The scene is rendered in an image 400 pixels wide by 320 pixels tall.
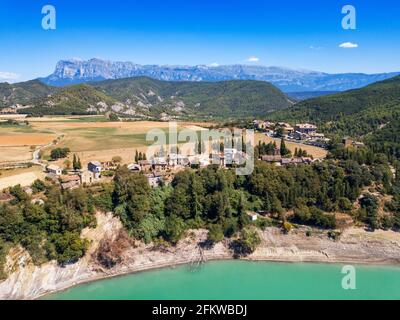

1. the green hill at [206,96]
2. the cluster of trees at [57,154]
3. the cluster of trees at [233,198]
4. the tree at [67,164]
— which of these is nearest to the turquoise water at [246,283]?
the cluster of trees at [233,198]

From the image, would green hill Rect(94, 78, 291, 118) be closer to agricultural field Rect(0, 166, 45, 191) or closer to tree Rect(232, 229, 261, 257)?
agricultural field Rect(0, 166, 45, 191)

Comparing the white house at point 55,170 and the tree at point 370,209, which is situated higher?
the white house at point 55,170

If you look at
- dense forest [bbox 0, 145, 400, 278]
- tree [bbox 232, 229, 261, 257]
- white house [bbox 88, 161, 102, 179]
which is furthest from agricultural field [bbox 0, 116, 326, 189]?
tree [bbox 232, 229, 261, 257]

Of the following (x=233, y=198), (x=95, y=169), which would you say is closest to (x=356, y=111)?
(x=233, y=198)

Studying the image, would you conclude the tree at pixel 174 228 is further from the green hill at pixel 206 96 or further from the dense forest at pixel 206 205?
the green hill at pixel 206 96

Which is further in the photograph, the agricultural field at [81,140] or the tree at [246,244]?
the agricultural field at [81,140]

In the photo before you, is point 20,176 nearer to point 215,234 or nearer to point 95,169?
point 95,169

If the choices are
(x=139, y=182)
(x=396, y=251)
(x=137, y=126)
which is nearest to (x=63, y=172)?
(x=139, y=182)
